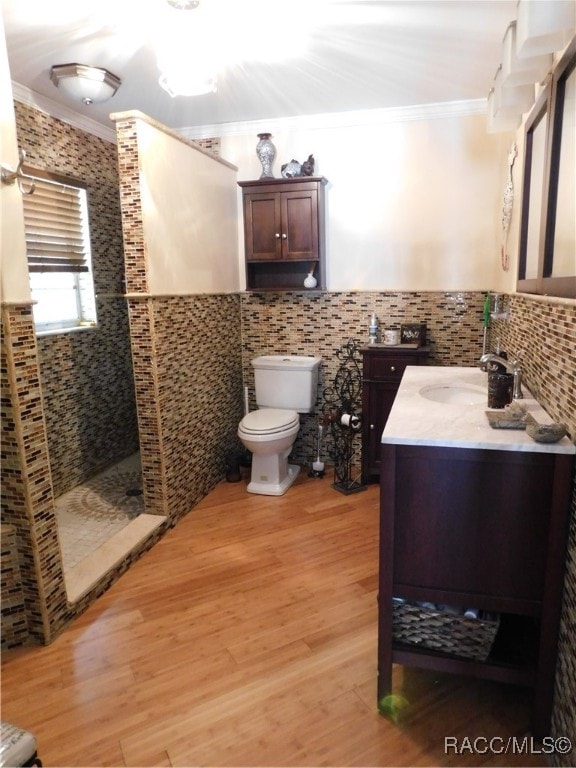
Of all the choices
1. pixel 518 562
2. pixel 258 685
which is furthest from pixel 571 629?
pixel 258 685

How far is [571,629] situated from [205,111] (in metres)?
3.33

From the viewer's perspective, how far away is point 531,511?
4.77 ft

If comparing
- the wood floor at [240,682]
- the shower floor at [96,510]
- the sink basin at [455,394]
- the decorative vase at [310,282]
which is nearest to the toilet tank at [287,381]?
the decorative vase at [310,282]

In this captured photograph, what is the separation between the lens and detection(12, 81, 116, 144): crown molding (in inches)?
109

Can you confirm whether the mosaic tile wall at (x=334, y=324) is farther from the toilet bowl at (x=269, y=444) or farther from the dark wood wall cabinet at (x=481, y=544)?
the dark wood wall cabinet at (x=481, y=544)

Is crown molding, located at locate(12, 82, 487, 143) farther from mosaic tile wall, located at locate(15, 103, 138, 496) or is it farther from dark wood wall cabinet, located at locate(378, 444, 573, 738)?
dark wood wall cabinet, located at locate(378, 444, 573, 738)

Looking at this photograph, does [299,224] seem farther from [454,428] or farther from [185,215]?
[454,428]

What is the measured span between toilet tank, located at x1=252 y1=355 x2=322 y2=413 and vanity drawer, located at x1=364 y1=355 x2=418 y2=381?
440mm

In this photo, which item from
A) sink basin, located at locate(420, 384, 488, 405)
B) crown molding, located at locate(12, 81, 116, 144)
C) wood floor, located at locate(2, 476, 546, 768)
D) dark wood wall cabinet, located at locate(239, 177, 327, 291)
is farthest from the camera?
dark wood wall cabinet, located at locate(239, 177, 327, 291)

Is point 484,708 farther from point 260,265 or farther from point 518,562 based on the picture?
point 260,265

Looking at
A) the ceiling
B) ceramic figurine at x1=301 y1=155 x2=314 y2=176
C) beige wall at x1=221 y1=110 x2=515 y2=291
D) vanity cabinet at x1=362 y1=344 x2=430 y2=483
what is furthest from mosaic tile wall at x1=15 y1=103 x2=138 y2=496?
vanity cabinet at x1=362 y1=344 x2=430 y2=483

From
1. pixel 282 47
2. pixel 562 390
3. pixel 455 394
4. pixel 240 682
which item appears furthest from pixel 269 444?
pixel 282 47

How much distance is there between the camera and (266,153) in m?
3.41

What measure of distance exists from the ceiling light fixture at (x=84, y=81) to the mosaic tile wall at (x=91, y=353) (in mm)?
428
